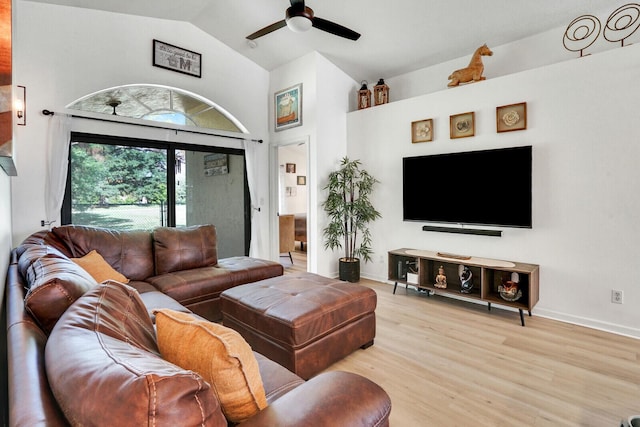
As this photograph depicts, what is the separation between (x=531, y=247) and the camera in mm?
3252

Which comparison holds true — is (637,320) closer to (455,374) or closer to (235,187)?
(455,374)

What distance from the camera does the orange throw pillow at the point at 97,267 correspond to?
2488 mm

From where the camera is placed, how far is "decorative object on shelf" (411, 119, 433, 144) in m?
3.94

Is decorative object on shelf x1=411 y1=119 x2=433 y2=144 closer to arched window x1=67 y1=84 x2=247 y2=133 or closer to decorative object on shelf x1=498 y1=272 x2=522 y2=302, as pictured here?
decorative object on shelf x1=498 y1=272 x2=522 y2=302

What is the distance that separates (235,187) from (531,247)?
395cm

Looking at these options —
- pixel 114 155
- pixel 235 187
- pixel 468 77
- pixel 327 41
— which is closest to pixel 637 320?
pixel 468 77

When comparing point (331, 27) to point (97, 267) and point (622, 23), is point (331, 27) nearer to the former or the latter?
point (622, 23)

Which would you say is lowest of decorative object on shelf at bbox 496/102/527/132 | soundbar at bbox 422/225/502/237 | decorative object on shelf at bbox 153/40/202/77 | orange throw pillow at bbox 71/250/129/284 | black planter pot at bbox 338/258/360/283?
black planter pot at bbox 338/258/360/283

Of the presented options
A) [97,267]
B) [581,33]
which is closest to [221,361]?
[97,267]

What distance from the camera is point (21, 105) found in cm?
305

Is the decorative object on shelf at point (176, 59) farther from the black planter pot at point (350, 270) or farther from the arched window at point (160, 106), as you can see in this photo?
the black planter pot at point (350, 270)

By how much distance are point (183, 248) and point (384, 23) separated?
130 inches

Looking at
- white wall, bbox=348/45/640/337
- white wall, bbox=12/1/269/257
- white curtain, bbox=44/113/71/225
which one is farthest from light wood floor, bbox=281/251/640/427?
white wall, bbox=12/1/269/257

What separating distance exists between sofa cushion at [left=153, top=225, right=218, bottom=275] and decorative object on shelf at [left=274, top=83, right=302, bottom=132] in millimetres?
2137
